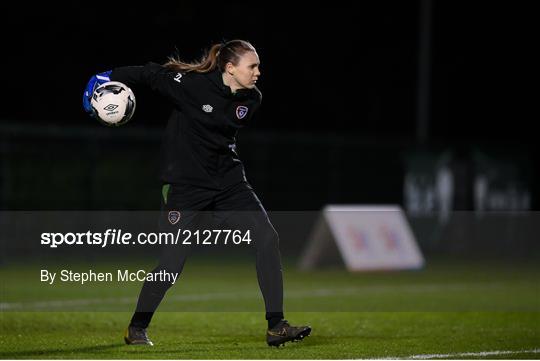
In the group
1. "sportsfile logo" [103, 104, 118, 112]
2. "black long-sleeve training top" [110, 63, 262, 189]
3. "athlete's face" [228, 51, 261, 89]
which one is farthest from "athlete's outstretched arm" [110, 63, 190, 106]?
"athlete's face" [228, 51, 261, 89]

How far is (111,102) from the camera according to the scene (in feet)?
29.3

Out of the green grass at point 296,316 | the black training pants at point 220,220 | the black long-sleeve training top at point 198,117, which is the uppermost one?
the black long-sleeve training top at point 198,117

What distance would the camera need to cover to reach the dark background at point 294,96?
813 inches

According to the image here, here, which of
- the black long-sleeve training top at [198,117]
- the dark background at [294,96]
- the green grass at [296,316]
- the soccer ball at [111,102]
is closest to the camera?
the black long-sleeve training top at [198,117]

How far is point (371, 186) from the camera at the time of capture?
24.2 m

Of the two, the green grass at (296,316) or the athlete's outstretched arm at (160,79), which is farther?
the green grass at (296,316)

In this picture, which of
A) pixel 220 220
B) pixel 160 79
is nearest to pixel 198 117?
pixel 160 79

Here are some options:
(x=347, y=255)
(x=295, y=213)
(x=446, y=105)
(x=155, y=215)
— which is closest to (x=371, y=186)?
(x=295, y=213)

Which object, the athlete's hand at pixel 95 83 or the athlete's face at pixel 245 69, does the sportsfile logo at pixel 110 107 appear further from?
the athlete's face at pixel 245 69

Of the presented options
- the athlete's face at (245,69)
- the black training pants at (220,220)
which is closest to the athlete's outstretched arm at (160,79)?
the athlete's face at (245,69)

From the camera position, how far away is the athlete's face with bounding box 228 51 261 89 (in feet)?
28.6

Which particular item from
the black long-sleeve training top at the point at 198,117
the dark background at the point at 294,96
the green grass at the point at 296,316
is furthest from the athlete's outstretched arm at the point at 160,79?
the dark background at the point at 294,96

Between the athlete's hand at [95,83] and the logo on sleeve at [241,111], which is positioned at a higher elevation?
the athlete's hand at [95,83]

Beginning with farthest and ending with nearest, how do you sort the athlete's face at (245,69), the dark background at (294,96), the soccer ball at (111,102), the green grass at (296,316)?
the dark background at (294,96) → the green grass at (296,316) → the soccer ball at (111,102) → the athlete's face at (245,69)
